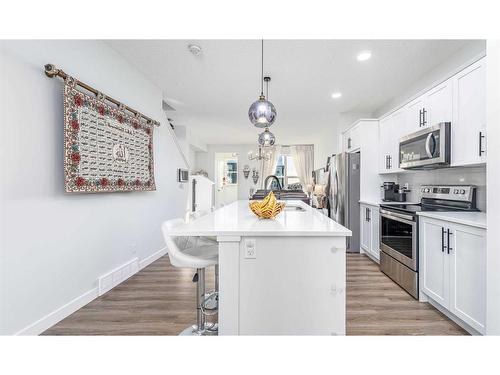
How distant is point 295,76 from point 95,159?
2.62 meters

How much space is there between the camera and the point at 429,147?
244 centimetres

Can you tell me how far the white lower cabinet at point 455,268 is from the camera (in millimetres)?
1664

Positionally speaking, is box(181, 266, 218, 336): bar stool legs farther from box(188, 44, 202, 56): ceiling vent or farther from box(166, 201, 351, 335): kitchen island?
box(188, 44, 202, 56): ceiling vent

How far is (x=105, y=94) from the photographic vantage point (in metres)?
2.51

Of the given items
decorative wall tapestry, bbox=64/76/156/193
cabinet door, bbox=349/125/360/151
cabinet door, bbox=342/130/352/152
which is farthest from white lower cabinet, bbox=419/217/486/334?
decorative wall tapestry, bbox=64/76/156/193

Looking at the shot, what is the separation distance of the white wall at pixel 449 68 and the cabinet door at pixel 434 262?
4.79 feet

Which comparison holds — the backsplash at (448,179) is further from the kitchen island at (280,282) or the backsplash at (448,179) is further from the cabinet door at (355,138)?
the kitchen island at (280,282)

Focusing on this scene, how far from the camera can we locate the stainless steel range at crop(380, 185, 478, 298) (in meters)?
2.35

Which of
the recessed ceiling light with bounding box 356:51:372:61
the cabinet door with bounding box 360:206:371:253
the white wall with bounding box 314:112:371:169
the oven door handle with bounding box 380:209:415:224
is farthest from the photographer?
the white wall with bounding box 314:112:371:169

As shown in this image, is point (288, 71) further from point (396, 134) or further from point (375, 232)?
point (375, 232)

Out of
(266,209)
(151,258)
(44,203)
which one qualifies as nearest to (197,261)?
(266,209)

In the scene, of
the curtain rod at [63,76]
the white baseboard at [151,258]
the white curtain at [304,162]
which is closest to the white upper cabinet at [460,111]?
the curtain rod at [63,76]
